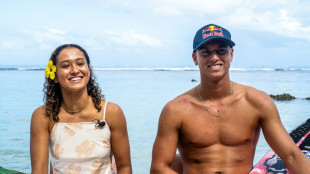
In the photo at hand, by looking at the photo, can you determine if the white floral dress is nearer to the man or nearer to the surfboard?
the man

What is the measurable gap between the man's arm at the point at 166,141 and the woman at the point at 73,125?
1.20 ft

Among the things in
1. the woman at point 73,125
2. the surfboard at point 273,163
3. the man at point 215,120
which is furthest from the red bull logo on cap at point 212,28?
the surfboard at point 273,163

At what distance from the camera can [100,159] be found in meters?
3.07

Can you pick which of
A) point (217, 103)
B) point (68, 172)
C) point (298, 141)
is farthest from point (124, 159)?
point (298, 141)

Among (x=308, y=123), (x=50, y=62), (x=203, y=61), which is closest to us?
(x=203, y=61)

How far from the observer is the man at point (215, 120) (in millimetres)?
2854

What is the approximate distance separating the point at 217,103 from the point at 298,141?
1.86 m

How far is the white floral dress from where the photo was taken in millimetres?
3014

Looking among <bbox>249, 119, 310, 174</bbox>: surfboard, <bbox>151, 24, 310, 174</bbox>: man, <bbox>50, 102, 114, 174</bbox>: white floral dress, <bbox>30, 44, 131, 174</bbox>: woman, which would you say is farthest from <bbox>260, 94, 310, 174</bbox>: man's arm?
<bbox>50, 102, 114, 174</bbox>: white floral dress

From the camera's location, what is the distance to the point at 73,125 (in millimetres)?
3049

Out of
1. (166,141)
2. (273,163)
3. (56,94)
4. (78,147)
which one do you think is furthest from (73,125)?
(273,163)

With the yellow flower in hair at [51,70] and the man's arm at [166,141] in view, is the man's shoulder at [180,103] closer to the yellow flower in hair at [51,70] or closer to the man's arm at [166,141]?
the man's arm at [166,141]

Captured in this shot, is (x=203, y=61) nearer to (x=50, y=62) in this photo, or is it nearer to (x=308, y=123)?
Answer: (x=50, y=62)

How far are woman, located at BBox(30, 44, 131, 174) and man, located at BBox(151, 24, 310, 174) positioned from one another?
1.45ft
